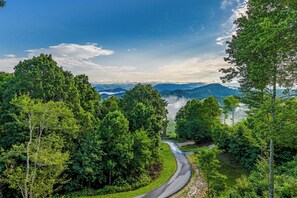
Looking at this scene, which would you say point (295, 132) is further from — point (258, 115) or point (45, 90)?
point (45, 90)

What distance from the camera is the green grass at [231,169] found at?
24.7 meters

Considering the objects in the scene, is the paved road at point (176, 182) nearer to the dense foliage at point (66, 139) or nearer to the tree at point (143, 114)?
the dense foliage at point (66, 139)

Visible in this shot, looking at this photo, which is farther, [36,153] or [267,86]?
[36,153]

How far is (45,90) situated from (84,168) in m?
8.04

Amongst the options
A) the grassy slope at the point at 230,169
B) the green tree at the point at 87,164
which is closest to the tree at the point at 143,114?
the green tree at the point at 87,164

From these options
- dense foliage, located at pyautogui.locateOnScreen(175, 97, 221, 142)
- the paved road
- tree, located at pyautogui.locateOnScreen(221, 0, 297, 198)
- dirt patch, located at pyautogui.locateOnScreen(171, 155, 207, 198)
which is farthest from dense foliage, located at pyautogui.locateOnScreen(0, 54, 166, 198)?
dense foliage, located at pyautogui.locateOnScreen(175, 97, 221, 142)

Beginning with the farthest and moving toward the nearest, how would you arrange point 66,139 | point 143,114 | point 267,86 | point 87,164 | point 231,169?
point 143,114 → point 231,169 → point 66,139 → point 87,164 → point 267,86

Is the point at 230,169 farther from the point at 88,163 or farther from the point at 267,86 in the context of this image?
the point at 267,86

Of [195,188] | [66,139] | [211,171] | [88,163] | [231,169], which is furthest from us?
[231,169]

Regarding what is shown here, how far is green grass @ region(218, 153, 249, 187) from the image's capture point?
24.7 m

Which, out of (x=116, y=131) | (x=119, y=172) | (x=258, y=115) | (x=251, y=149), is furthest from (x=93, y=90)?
(x=258, y=115)

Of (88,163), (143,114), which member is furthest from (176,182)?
(143,114)

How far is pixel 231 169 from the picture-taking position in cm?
2698

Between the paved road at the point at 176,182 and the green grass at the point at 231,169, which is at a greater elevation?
the green grass at the point at 231,169
